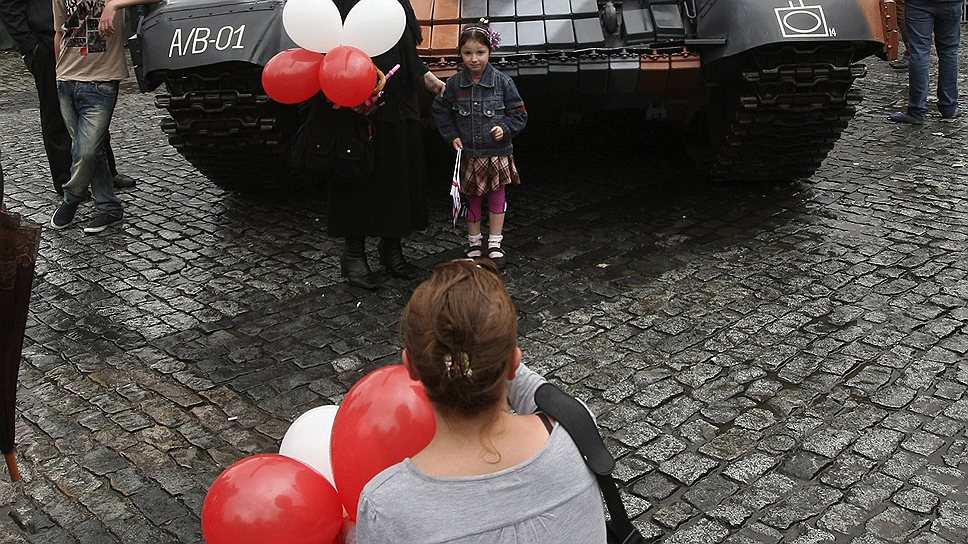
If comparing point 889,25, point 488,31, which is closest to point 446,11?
point 488,31

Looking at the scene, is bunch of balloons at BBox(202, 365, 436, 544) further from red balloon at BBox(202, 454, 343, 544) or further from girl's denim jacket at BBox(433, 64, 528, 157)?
girl's denim jacket at BBox(433, 64, 528, 157)

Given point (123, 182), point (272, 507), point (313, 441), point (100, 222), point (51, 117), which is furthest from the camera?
point (123, 182)

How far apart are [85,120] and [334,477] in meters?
4.38

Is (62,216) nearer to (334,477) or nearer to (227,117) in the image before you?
(227,117)

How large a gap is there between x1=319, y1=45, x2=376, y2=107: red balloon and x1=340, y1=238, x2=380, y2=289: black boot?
862mm

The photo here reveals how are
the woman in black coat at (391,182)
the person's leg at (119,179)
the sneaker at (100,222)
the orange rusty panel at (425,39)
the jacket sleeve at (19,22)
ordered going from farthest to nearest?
the person's leg at (119,179) → the jacket sleeve at (19,22) → the sneaker at (100,222) → the orange rusty panel at (425,39) → the woman in black coat at (391,182)

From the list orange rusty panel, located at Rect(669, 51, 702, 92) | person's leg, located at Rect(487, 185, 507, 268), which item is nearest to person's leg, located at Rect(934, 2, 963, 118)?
orange rusty panel, located at Rect(669, 51, 702, 92)

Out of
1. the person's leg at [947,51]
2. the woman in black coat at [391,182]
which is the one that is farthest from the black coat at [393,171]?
the person's leg at [947,51]

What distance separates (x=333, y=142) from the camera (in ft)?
15.0

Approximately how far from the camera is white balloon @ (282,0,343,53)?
416 centimetres

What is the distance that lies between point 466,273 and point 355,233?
3.22 metres

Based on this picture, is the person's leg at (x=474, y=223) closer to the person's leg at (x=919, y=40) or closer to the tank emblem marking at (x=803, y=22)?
the tank emblem marking at (x=803, y=22)

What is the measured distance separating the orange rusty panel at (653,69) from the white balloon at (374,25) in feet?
4.56

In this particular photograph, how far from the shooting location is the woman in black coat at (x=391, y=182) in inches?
185
